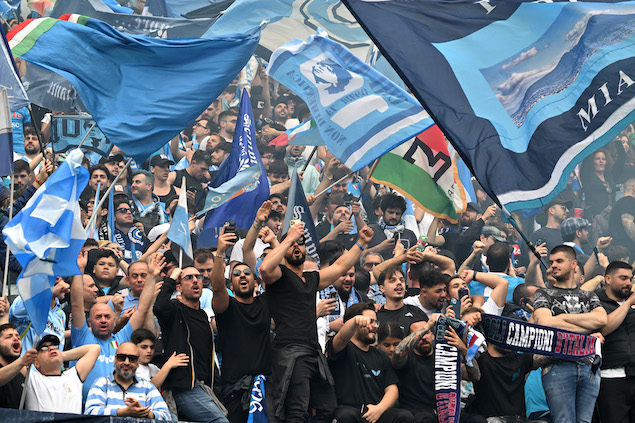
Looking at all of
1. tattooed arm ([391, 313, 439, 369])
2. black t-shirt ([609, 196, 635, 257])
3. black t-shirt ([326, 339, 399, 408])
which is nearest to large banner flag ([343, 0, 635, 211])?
tattooed arm ([391, 313, 439, 369])

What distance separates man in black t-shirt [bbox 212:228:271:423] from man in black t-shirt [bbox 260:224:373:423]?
5.1 inches

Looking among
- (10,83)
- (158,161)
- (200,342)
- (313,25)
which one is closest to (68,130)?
(158,161)

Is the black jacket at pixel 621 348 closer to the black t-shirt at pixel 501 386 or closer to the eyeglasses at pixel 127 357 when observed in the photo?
the black t-shirt at pixel 501 386

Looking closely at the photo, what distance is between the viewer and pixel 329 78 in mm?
13930

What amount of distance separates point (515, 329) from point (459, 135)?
6.40 feet

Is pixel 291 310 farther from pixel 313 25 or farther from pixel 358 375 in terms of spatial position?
pixel 313 25

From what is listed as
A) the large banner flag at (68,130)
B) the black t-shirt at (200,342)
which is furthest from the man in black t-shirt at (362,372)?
the large banner flag at (68,130)

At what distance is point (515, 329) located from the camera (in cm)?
1020

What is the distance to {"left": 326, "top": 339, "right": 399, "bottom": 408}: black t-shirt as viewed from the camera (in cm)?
1043

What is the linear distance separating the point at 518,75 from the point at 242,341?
145 inches

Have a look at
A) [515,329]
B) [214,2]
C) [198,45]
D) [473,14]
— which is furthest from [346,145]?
[214,2]

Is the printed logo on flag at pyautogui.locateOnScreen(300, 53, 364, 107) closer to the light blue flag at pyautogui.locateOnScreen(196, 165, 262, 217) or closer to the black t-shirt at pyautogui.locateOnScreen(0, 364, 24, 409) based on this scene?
the light blue flag at pyautogui.locateOnScreen(196, 165, 262, 217)

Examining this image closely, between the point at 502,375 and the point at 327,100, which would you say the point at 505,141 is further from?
the point at 327,100

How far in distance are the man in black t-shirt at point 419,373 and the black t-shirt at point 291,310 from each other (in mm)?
1132
